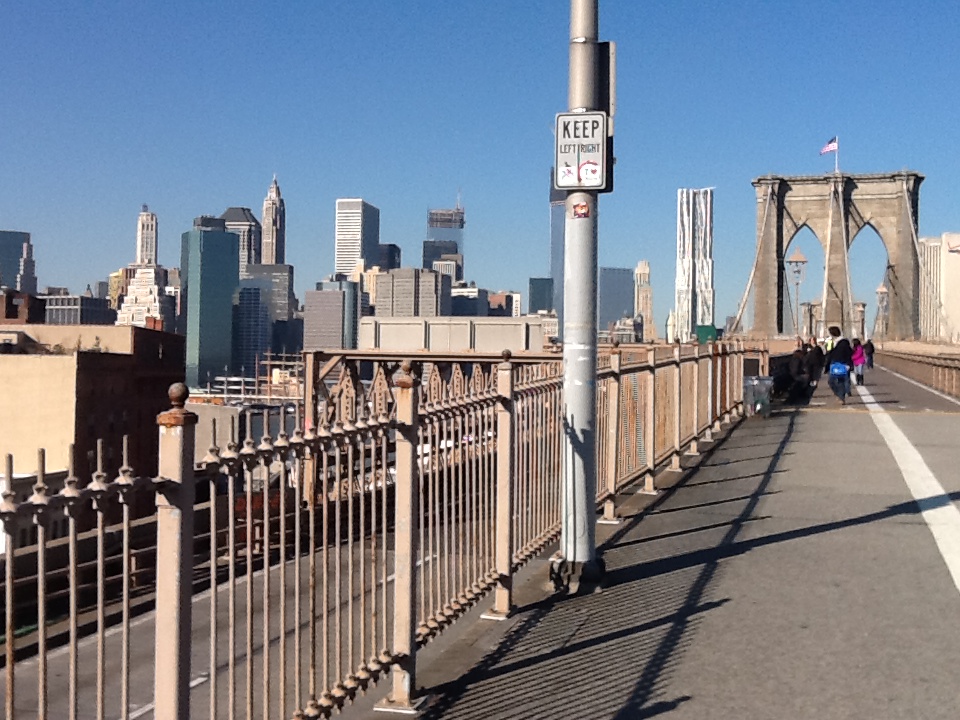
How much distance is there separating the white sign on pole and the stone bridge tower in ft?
305

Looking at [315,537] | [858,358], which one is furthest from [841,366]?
[315,537]

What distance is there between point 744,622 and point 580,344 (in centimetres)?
204

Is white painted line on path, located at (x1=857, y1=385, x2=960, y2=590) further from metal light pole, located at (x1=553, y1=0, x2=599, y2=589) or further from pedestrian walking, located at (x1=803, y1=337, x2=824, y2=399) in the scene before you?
pedestrian walking, located at (x1=803, y1=337, x2=824, y2=399)

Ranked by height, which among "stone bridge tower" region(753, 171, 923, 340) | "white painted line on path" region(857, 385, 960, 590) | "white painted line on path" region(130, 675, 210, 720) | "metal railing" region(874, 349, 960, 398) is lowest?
"white painted line on path" region(130, 675, 210, 720)

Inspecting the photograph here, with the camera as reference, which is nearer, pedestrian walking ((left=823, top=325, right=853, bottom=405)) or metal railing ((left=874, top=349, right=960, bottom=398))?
pedestrian walking ((left=823, top=325, right=853, bottom=405))

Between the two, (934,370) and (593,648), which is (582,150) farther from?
(934,370)

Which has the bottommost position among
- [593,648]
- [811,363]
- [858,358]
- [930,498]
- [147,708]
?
[147,708]

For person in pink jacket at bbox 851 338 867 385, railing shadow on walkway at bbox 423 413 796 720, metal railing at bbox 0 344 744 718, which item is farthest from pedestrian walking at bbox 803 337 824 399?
railing shadow on walkway at bbox 423 413 796 720

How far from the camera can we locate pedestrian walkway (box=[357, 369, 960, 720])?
4.72 metres

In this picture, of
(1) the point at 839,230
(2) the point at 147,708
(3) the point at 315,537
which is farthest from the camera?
(1) the point at 839,230

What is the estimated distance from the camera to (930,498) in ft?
32.0

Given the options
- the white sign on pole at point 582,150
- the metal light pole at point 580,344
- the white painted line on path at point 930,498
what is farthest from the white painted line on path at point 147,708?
the white painted line on path at point 930,498

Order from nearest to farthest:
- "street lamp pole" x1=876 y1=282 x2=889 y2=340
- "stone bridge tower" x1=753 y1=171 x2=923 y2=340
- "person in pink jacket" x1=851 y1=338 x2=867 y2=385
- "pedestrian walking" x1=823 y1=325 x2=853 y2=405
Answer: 1. "pedestrian walking" x1=823 y1=325 x2=853 y2=405
2. "person in pink jacket" x1=851 y1=338 x2=867 y2=385
3. "stone bridge tower" x1=753 y1=171 x2=923 y2=340
4. "street lamp pole" x1=876 y1=282 x2=889 y2=340

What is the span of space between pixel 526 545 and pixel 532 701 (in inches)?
82.9
